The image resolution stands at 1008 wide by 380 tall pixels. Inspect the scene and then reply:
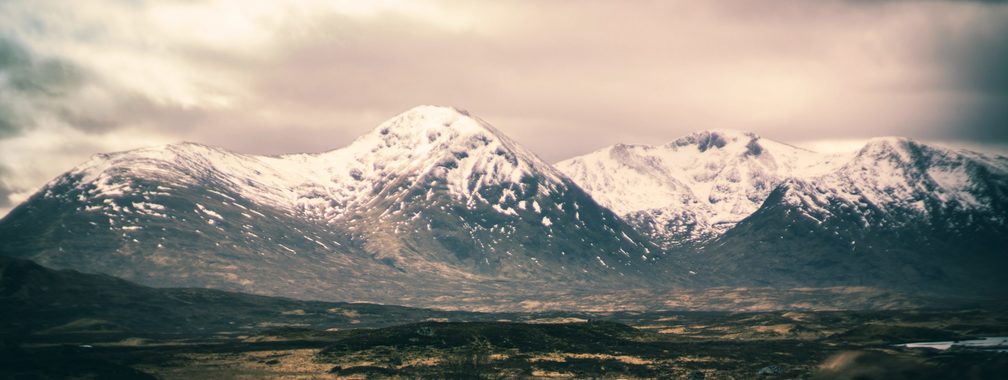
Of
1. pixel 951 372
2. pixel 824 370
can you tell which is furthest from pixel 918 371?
pixel 824 370

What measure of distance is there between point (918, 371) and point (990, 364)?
8.17 feet

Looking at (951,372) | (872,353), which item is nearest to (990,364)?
(951,372)

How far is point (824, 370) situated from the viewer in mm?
32500

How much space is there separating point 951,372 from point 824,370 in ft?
13.2

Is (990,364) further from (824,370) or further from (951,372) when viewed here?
(824,370)

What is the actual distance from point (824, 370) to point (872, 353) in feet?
6.72

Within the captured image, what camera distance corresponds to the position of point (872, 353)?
1302 inches

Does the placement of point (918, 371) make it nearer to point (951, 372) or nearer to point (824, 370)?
point (951, 372)

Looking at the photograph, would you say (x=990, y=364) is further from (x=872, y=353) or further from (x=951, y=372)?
(x=872, y=353)

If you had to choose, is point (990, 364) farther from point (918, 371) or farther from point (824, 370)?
point (824, 370)

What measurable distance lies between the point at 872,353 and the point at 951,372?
2.76 meters

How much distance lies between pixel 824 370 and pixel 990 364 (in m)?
5.37

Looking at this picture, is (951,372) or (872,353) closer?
(951,372)

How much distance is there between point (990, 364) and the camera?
31.4 meters
